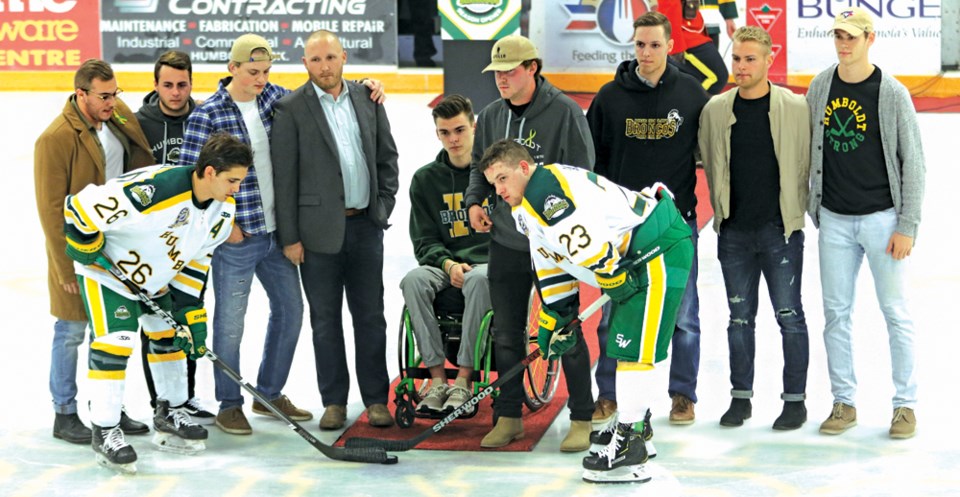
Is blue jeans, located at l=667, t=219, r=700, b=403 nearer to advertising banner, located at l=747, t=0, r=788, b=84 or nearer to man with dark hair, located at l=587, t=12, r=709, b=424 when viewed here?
man with dark hair, located at l=587, t=12, r=709, b=424

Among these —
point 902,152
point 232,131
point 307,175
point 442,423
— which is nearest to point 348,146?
point 307,175

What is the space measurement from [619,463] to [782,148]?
4.55 ft

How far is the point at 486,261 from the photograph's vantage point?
19.5 feet

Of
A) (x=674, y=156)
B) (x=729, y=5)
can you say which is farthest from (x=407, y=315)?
(x=729, y=5)

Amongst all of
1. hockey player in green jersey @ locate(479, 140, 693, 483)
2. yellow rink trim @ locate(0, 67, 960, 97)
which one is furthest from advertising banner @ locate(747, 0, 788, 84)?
hockey player in green jersey @ locate(479, 140, 693, 483)

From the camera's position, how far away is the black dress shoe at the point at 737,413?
5.63 metres

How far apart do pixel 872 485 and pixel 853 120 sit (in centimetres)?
137

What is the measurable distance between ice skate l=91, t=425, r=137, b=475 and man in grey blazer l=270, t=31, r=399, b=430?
86 centimetres

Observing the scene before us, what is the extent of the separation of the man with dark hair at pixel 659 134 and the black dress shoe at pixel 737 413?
14 centimetres

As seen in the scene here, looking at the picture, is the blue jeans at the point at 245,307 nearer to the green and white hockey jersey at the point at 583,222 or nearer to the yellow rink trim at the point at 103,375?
the yellow rink trim at the point at 103,375

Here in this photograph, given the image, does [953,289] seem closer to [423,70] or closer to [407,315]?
[407,315]

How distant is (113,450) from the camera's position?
16.9 ft

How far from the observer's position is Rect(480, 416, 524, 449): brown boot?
17.8 ft

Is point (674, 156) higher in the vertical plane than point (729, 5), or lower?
lower
